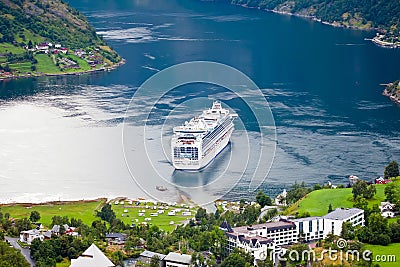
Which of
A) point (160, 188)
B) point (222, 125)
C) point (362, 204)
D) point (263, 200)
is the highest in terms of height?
point (362, 204)

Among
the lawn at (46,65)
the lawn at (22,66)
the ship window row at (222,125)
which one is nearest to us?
the ship window row at (222,125)

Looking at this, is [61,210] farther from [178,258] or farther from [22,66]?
[22,66]

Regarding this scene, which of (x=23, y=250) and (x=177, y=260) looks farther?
(x=23, y=250)

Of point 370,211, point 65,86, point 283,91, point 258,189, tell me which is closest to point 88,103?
point 65,86

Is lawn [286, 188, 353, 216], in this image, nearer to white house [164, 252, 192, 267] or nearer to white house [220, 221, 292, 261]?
white house [220, 221, 292, 261]

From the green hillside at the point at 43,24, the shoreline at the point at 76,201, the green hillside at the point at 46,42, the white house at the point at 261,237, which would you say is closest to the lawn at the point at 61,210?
the shoreline at the point at 76,201

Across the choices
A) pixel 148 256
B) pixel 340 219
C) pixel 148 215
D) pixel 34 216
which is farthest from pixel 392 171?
pixel 34 216

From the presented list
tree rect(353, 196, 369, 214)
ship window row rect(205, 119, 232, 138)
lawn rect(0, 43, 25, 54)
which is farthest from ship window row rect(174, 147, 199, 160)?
lawn rect(0, 43, 25, 54)

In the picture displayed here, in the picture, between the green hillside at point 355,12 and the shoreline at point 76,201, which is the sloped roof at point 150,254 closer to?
the shoreline at point 76,201
